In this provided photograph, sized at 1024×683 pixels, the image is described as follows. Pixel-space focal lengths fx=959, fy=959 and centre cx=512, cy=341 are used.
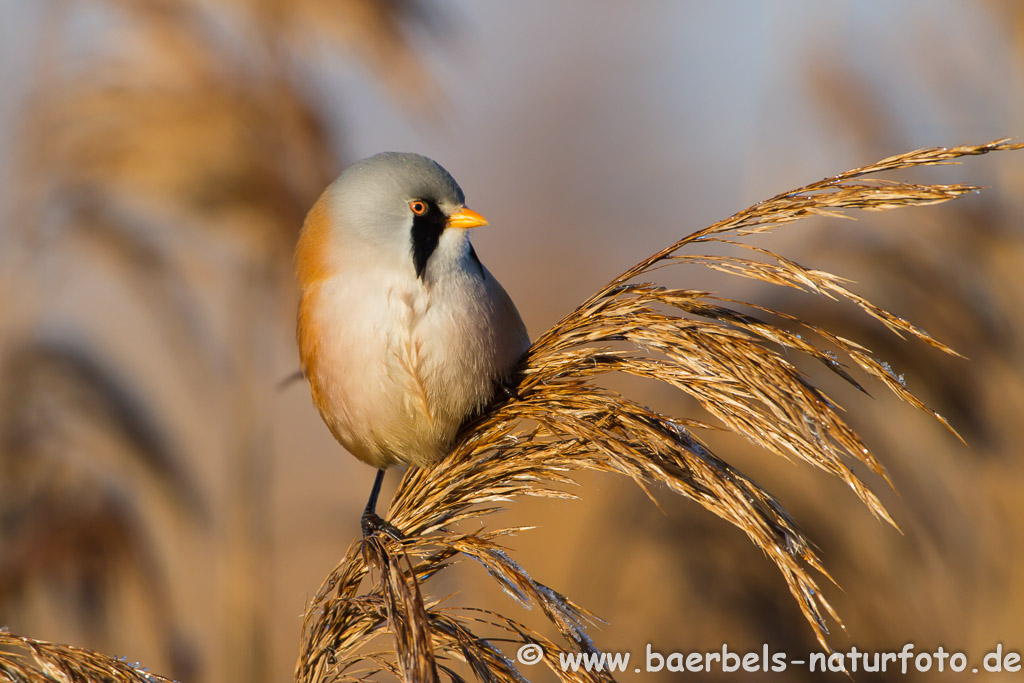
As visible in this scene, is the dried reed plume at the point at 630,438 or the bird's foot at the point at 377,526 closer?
the dried reed plume at the point at 630,438

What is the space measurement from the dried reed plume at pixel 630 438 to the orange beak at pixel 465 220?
11.1 inches

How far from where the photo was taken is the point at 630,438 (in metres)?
1.62

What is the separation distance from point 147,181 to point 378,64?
1335 millimetres

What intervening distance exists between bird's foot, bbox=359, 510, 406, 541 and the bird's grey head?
521 mm

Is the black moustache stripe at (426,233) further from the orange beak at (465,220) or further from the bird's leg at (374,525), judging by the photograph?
the bird's leg at (374,525)

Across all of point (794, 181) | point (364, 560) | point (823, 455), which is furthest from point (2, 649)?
point (794, 181)

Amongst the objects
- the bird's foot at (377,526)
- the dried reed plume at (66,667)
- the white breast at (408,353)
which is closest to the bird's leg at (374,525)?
the bird's foot at (377,526)

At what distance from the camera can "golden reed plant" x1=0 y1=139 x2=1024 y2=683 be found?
1.43 meters

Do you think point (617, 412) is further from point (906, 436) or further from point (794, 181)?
point (794, 181)

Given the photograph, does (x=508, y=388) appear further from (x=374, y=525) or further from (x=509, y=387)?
(x=374, y=525)

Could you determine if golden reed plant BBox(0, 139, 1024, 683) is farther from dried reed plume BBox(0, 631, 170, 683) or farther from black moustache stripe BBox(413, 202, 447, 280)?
black moustache stripe BBox(413, 202, 447, 280)

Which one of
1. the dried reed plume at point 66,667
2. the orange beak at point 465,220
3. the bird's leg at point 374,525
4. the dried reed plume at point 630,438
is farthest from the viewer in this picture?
the orange beak at point 465,220

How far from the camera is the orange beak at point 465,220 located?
1892 millimetres

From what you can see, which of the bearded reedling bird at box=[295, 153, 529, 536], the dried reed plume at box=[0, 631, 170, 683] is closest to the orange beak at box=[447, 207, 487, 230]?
the bearded reedling bird at box=[295, 153, 529, 536]
